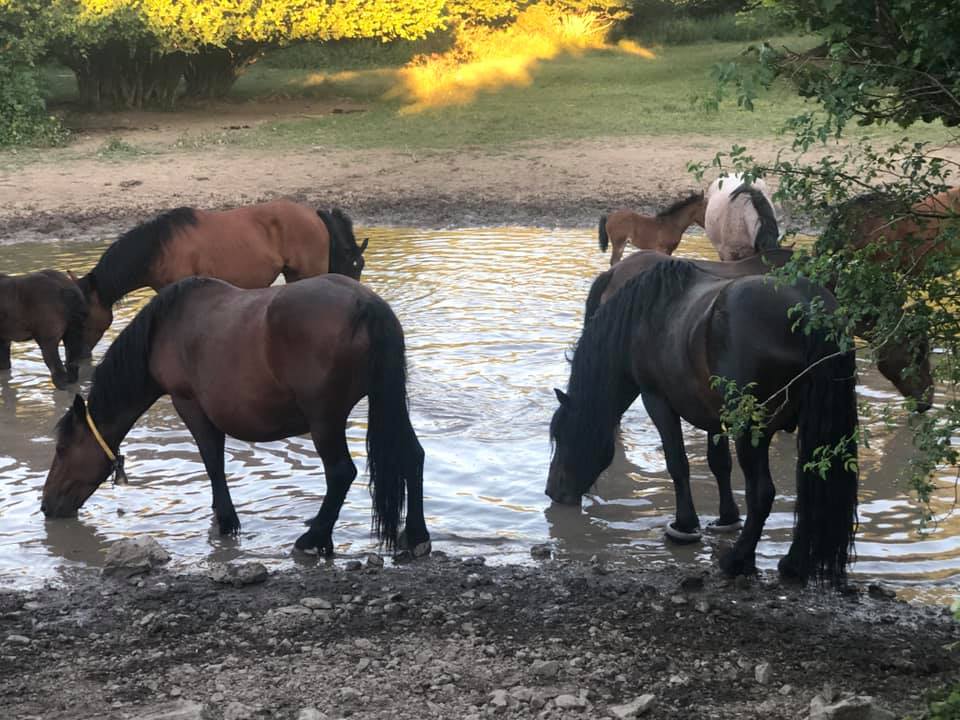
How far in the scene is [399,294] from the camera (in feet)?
39.4

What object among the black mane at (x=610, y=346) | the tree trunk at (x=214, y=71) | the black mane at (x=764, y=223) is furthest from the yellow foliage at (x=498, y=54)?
the black mane at (x=610, y=346)

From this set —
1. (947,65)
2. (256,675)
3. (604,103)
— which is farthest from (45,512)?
(604,103)

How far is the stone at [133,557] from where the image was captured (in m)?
6.02

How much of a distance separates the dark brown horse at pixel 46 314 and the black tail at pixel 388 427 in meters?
4.78

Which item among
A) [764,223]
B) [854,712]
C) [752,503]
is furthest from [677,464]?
[764,223]

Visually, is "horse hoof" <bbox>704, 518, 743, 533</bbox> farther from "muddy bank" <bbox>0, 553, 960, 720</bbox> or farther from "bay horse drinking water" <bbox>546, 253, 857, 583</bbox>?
"muddy bank" <bbox>0, 553, 960, 720</bbox>

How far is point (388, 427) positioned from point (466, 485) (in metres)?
1.47

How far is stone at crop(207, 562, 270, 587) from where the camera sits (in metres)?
5.78

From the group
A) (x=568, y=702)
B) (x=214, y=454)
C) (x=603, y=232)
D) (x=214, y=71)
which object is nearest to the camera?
(x=568, y=702)

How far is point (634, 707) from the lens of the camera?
418 cm

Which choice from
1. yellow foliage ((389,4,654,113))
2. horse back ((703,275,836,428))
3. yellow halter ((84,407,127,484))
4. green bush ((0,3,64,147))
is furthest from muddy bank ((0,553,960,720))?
yellow foliage ((389,4,654,113))

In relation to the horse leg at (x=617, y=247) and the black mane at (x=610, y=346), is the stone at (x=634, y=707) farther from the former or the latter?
the horse leg at (x=617, y=247)

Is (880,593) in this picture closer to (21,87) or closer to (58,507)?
(58,507)

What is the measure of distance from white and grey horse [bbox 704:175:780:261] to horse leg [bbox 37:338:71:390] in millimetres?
5945
